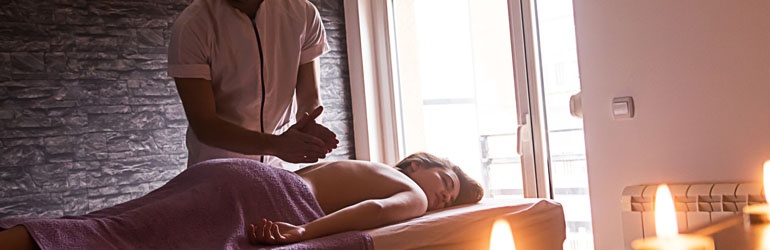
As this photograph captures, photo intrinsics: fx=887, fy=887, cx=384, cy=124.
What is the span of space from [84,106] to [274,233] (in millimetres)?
1171

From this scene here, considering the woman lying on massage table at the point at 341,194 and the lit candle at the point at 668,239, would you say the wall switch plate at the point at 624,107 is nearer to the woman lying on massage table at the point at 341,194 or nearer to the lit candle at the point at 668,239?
the woman lying on massage table at the point at 341,194

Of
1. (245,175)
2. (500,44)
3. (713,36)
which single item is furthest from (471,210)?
(500,44)

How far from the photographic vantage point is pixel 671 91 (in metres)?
2.47

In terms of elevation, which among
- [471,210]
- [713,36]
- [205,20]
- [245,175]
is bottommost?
[471,210]

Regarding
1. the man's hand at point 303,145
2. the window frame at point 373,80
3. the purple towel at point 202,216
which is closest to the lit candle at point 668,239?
the purple towel at point 202,216

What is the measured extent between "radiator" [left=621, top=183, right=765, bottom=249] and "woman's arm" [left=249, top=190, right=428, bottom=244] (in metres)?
0.56

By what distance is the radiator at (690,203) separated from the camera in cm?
222

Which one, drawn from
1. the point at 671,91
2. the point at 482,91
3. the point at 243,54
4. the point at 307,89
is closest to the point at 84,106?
the point at 243,54

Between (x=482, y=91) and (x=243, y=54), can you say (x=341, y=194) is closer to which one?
(x=243, y=54)

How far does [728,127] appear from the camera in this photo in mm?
2355

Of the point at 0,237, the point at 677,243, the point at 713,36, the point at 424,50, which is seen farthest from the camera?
the point at 424,50

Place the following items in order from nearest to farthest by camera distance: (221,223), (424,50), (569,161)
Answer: (221,223), (569,161), (424,50)

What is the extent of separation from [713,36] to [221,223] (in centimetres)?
137

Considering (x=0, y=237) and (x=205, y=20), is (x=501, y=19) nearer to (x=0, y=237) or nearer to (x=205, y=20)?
(x=205, y=20)
